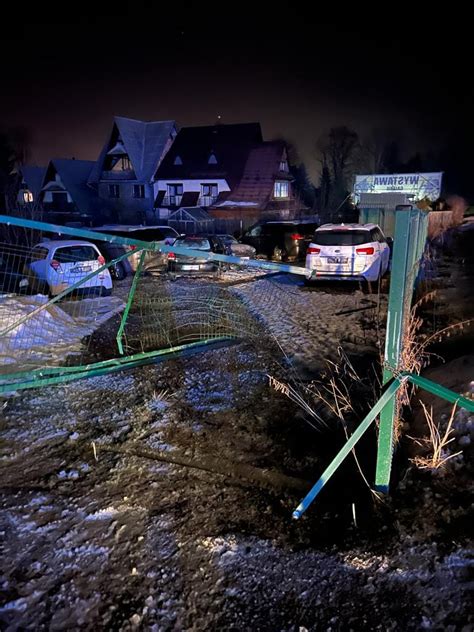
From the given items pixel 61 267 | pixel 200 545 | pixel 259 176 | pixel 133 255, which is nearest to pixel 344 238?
pixel 61 267

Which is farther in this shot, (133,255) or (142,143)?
(142,143)

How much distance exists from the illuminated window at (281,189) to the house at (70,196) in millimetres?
15727

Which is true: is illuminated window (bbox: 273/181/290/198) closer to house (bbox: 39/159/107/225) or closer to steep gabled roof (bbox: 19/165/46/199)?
house (bbox: 39/159/107/225)

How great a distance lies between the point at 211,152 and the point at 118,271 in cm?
3063

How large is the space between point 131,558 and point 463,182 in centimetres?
9768

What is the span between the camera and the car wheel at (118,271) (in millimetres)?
15484

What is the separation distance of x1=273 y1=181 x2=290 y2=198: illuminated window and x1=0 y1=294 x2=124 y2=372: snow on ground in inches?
1422

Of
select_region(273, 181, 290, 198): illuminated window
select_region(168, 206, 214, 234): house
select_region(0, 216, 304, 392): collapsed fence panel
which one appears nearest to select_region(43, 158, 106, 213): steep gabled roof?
select_region(168, 206, 214, 234): house

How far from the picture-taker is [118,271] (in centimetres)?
1578

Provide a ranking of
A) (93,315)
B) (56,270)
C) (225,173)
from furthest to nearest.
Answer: (225,173), (56,270), (93,315)

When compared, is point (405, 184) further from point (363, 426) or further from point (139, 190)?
point (363, 426)

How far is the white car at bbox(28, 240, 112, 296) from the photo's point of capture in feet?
37.7

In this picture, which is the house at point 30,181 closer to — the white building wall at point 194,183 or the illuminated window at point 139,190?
the illuminated window at point 139,190

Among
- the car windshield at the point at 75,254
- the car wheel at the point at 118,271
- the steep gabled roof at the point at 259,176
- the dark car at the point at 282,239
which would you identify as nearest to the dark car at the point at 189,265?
the car wheel at the point at 118,271
